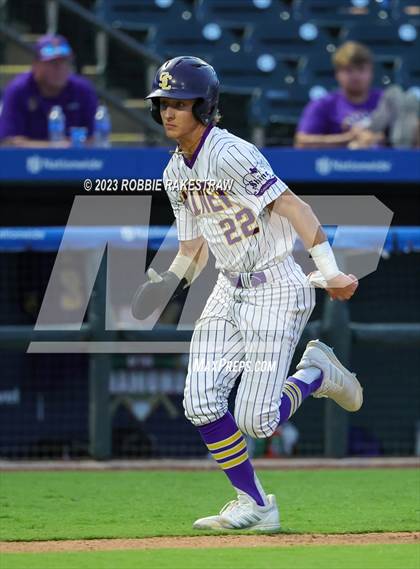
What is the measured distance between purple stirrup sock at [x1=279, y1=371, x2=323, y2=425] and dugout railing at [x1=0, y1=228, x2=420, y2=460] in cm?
244

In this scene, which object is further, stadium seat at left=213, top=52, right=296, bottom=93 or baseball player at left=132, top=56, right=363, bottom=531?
stadium seat at left=213, top=52, right=296, bottom=93

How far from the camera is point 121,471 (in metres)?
7.33

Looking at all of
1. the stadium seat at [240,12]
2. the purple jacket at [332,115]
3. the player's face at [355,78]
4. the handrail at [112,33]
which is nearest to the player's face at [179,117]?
the purple jacket at [332,115]

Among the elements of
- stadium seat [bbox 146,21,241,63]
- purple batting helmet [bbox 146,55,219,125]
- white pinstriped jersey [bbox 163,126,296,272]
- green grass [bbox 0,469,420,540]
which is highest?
stadium seat [bbox 146,21,241,63]

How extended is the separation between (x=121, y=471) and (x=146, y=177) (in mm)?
1869

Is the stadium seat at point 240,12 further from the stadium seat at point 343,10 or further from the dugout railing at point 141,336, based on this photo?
the dugout railing at point 141,336

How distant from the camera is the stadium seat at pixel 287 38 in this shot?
10828mm

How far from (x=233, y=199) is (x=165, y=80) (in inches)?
21.7

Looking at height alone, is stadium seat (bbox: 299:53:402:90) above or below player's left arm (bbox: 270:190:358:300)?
above

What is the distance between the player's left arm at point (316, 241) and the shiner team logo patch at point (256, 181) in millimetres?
80

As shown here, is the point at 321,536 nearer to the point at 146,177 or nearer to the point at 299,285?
the point at 299,285

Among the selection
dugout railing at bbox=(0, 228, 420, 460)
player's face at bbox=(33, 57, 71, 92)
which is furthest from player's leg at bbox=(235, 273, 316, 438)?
player's face at bbox=(33, 57, 71, 92)

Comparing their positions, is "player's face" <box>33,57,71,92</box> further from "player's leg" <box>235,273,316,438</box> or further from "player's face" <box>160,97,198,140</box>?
"player's leg" <box>235,273,316,438</box>

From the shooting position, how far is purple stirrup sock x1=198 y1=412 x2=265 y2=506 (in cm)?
493
